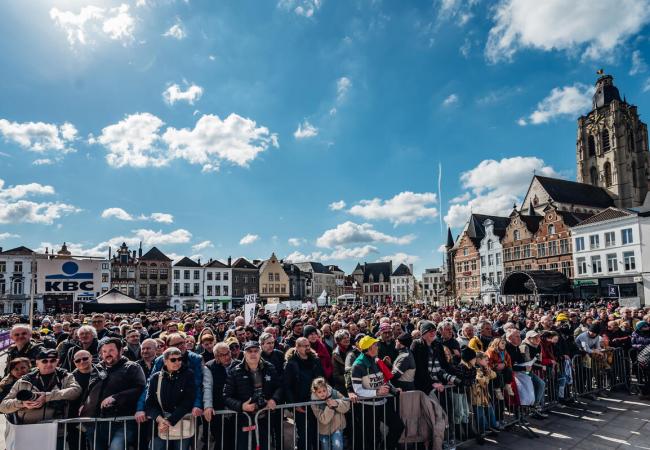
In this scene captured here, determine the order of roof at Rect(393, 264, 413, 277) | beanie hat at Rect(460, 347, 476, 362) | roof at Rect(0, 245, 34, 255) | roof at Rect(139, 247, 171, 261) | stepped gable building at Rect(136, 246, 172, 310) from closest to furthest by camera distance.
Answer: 1. beanie hat at Rect(460, 347, 476, 362)
2. roof at Rect(0, 245, 34, 255)
3. stepped gable building at Rect(136, 246, 172, 310)
4. roof at Rect(139, 247, 171, 261)
5. roof at Rect(393, 264, 413, 277)

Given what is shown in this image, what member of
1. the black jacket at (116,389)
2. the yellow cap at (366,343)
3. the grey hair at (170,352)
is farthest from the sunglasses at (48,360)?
the yellow cap at (366,343)

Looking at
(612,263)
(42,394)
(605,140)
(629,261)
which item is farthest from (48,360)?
(605,140)

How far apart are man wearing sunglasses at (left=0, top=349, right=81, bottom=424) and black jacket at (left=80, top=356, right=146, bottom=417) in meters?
0.24

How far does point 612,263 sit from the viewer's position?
121ft

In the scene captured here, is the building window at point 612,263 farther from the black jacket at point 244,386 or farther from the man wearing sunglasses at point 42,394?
the man wearing sunglasses at point 42,394

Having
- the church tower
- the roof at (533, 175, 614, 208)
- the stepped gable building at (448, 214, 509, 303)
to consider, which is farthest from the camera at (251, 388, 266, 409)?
the church tower

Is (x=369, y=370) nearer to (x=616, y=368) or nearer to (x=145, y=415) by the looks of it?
(x=145, y=415)

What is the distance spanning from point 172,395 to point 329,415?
2030mm

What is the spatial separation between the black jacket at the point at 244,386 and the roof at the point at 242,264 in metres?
65.1

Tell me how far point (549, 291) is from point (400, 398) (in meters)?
33.1

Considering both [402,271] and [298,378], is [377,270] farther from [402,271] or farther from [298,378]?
[298,378]

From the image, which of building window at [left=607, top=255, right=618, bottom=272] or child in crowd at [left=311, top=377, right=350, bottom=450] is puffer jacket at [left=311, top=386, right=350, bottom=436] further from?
building window at [left=607, top=255, right=618, bottom=272]

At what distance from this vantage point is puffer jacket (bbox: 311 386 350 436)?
5133 mm

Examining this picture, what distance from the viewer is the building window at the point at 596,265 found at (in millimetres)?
38219
